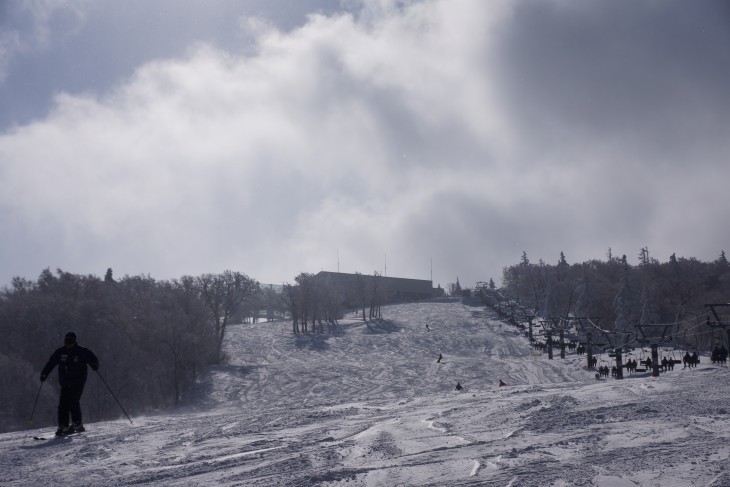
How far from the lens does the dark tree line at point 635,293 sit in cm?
7988

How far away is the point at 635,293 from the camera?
8300cm

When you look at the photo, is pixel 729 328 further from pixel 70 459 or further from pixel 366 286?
pixel 366 286

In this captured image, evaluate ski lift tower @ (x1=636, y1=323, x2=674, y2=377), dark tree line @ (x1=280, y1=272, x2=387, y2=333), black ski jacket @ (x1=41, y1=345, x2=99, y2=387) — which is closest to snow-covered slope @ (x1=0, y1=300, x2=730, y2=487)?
black ski jacket @ (x1=41, y1=345, x2=99, y2=387)

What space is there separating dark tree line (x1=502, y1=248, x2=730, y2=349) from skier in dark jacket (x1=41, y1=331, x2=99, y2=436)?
63315 millimetres

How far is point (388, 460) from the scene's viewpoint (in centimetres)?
702

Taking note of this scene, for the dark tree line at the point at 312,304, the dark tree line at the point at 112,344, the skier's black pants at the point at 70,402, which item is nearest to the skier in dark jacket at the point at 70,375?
the skier's black pants at the point at 70,402

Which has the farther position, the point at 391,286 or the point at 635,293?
the point at 391,286

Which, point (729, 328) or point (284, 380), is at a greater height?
point (729, 328)

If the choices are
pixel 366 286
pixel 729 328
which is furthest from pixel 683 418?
pixel 366 286

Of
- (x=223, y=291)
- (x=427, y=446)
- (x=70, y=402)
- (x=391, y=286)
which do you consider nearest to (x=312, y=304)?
(x=223, y=291)

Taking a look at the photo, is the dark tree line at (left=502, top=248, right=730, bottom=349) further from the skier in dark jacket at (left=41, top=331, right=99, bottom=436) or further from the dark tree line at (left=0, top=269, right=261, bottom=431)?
the skier in dark jacket at (left=41, top=331, right=99, bottom=436)

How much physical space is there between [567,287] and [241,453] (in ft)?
402

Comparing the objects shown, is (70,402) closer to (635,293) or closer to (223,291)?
(223,291)

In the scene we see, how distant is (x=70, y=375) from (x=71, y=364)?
0.20 meters
